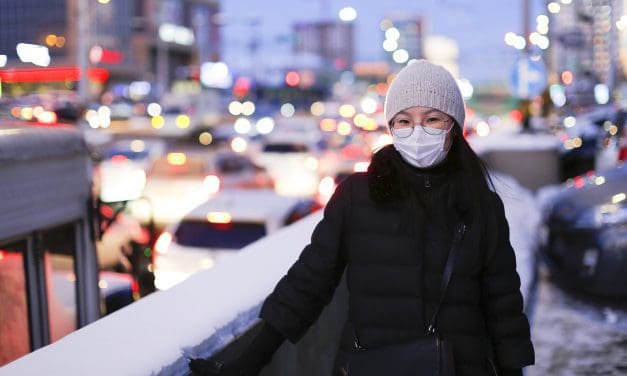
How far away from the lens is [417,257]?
2.59m

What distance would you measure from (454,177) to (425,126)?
0.62ft

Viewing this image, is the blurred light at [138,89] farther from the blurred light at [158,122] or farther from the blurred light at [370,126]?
the blurred light at [370,126]

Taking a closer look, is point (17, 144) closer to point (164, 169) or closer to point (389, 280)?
point (389, 280)

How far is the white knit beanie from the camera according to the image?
273 cm

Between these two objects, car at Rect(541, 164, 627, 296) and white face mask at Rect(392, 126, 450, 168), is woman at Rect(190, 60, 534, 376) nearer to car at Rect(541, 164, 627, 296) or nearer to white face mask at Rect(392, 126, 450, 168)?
white face mask at Rect(392, 126, 450, 168)

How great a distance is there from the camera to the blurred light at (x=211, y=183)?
15713 millimetres

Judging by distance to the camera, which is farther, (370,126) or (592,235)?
(370,126)

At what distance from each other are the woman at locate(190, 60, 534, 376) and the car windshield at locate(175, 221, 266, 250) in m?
6.17

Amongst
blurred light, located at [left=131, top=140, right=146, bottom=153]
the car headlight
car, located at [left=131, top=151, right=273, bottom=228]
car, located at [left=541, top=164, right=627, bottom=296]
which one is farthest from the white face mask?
blurred light, located at [left=131, top=140, right=146, bottom=153]

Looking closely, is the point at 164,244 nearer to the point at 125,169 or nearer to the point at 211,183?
the point at 211,183

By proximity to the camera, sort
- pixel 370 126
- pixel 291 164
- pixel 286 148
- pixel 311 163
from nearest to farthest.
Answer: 1. pixel 311 163
2. pixel 291 164
3. pixel 286 148
4. pixel 370 126

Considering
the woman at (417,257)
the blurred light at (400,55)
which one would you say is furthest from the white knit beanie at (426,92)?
the blurred light at (400,55)

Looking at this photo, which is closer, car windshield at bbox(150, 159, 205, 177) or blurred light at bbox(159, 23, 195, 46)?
car windshield at bbox(150, 159, 205, 177)

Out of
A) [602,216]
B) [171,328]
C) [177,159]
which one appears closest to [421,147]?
[171,328]
